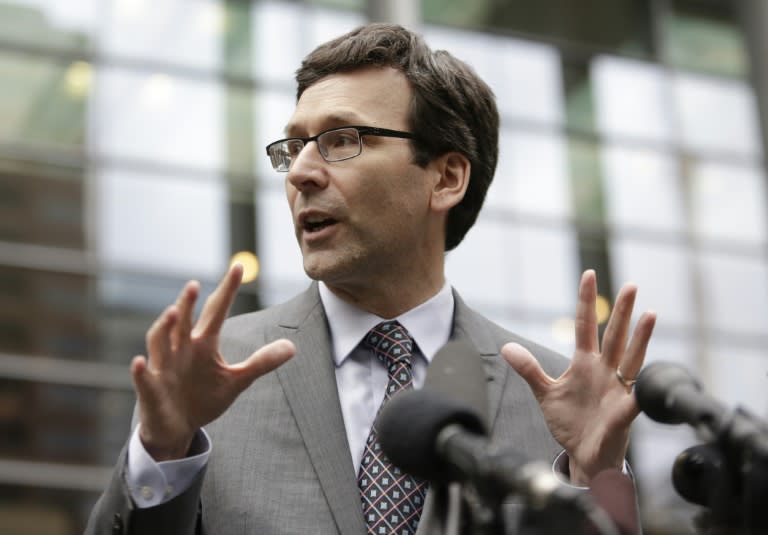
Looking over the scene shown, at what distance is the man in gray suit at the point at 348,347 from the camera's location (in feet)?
8.64

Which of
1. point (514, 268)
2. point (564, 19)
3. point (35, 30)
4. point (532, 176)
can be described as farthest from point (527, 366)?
point (564, 19)

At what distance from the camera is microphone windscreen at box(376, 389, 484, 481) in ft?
6.75

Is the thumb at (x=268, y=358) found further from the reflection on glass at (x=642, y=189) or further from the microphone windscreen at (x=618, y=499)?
the reflection on glass at (x=642, y=189)

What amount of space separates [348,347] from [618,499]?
1.21m

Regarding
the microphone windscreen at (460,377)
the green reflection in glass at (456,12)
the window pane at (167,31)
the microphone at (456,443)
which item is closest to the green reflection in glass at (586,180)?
the green reflection in glass at (456,12)

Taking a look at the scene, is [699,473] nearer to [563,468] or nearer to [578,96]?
[563,468]

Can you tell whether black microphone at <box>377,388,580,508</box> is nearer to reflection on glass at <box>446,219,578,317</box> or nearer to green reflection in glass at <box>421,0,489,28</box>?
reflection on glass at <box>446,219,578,317</box>

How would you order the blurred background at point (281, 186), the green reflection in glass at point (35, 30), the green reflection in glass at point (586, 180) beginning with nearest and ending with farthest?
the blurred background at point (281, 186)
the green reflection in glass at point (35, 30)
the green reflection in glass at point (586, 180)

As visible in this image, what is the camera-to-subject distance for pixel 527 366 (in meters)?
2.87

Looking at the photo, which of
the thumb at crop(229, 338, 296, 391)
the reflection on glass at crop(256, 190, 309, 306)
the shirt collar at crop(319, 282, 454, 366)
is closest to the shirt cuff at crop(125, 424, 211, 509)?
the thumb at crop(229, 338, 296, 391)

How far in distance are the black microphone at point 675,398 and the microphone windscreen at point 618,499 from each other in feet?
0.60

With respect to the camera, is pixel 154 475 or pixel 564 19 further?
pixel 564 19

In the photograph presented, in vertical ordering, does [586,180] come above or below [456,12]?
below

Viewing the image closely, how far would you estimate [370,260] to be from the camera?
135 inches
